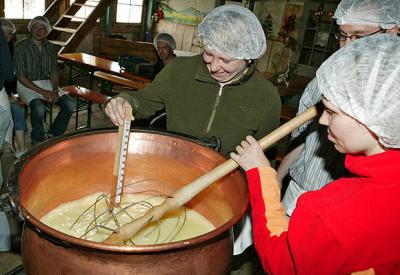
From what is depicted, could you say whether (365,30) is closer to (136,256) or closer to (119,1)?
(136,256)

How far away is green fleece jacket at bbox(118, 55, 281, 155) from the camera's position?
170 cm

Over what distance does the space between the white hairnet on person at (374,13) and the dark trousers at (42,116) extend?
367 centimetres

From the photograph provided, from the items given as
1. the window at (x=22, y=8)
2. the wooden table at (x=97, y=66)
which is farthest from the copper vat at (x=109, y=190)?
the window at (x=22, y=8)

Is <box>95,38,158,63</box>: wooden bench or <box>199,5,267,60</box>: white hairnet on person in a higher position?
<box>199,5,267,60</box>: white hairnet on person

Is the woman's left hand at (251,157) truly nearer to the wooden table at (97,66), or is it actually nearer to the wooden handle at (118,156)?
the wooden handle at (118,156)

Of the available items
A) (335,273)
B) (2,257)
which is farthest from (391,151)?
(2,257)

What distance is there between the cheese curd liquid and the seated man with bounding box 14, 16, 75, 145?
9.49 ft

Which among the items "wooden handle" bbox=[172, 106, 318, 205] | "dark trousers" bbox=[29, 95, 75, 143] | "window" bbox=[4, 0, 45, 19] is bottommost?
"dark trousers" bbox=[29, 95, 75, 143]

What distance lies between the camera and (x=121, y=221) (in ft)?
5.25

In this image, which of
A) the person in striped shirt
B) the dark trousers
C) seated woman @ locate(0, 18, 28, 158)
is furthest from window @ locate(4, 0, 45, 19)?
the person in striped shirt

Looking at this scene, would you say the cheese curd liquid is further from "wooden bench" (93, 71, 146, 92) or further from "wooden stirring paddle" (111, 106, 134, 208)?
"wooden bench" (93, 71, 146, 92)

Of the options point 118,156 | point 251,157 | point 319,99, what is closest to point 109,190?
point 118,156

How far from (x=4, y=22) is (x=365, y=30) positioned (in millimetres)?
4010

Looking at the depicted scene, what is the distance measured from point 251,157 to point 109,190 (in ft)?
2.80
